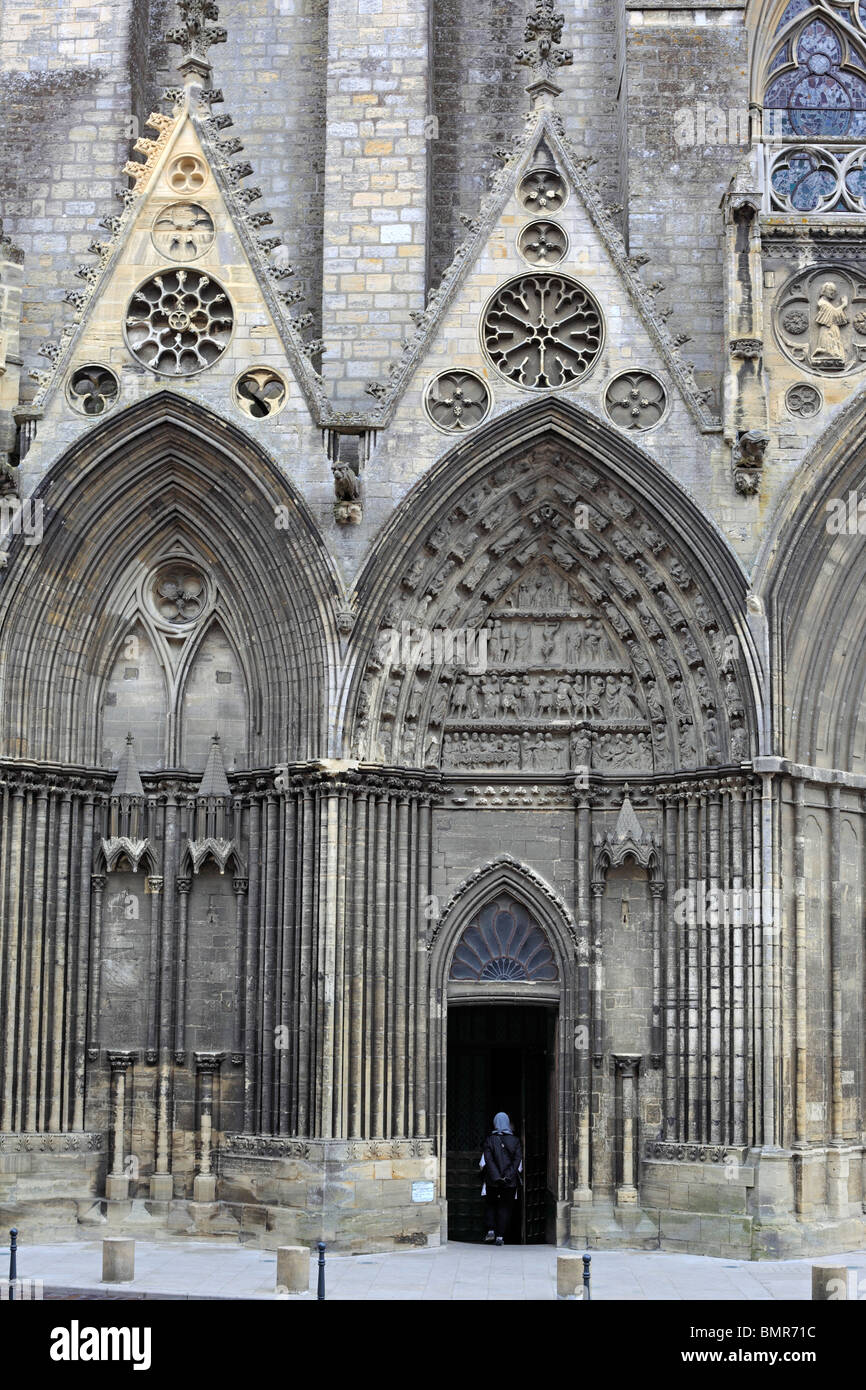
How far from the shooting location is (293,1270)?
14492 mm

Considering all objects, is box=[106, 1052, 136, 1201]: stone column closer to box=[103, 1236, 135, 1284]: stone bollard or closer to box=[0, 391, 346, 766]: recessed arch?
box=[0, 391, 346, 766]: recessed arch

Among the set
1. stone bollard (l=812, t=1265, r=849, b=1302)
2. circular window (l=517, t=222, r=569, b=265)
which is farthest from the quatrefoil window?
circular window (l=517, t=222, r=569, b=265)

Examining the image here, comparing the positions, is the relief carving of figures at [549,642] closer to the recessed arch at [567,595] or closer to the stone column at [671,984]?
the recessed arch at [567,595]

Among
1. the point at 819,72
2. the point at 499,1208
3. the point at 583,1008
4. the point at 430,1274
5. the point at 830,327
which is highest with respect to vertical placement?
the point at 819,72

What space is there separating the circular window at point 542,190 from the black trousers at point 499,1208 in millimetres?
9952

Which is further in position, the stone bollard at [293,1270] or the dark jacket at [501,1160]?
the dark jacket at [501,1160]

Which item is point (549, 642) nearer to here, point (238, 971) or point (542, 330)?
point (542, 330)

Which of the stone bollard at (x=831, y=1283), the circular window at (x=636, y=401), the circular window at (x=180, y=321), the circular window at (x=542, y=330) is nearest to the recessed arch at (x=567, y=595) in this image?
the circular window at (x=636, y=401)

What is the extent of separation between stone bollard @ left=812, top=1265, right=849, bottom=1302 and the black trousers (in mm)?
5648

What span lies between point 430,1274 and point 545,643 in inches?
262

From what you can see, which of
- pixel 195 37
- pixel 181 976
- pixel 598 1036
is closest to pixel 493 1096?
pixel 598 1036

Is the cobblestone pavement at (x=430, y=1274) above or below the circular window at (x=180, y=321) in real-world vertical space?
below

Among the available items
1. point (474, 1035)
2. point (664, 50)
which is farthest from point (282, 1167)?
point (664, 50)

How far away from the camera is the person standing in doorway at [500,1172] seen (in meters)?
19.0
